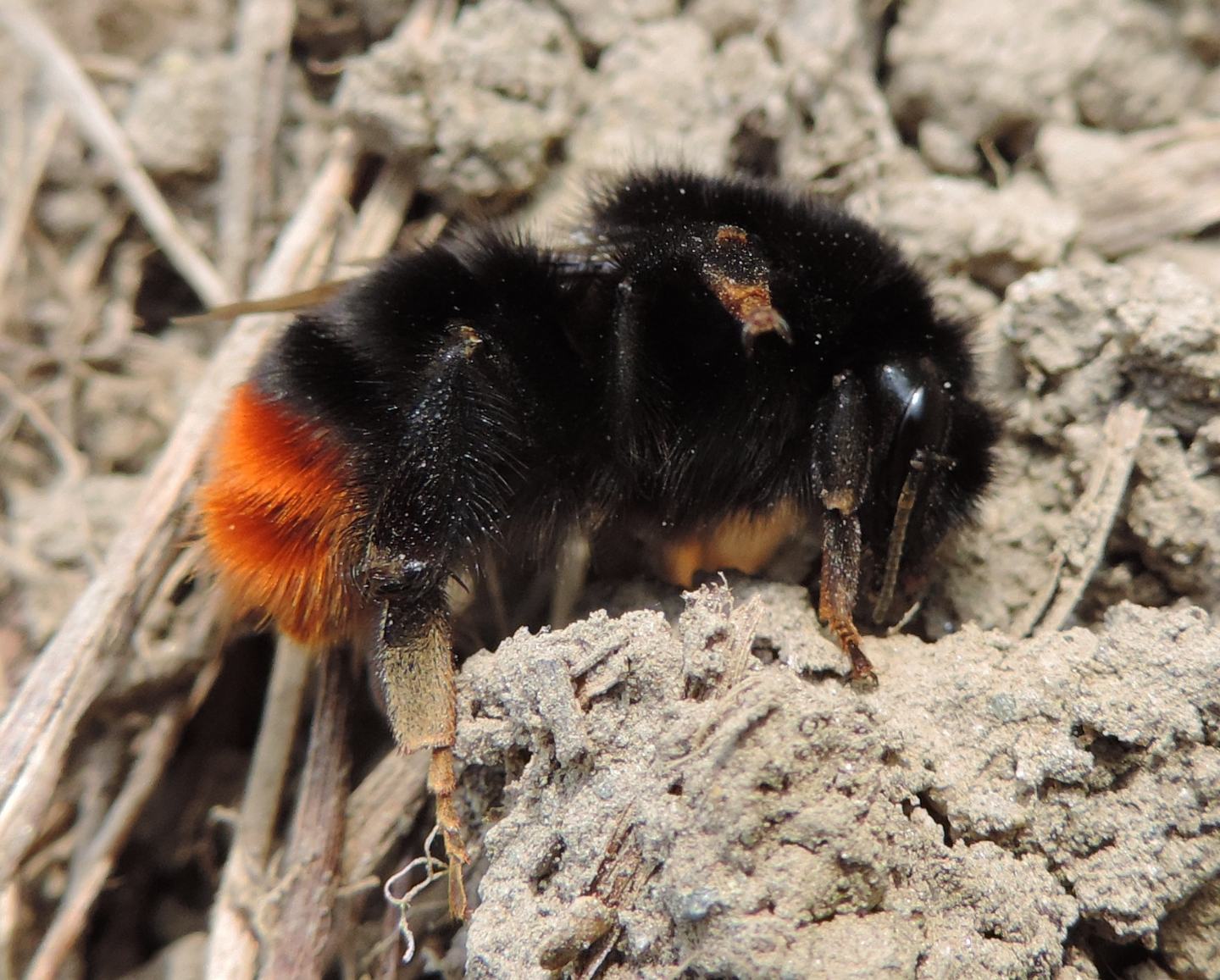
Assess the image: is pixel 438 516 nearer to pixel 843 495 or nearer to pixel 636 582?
pixel 636 582

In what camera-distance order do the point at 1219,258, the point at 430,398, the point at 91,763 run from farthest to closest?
the point at 1219,258, the point at 91,763, the point at 430,398

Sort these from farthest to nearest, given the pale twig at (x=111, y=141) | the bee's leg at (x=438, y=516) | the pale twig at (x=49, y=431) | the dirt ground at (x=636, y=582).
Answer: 1. the pale twig at (x=111, y=141)
2. the pale twig at (x=49, y=431)
3. the bee's leg at (x=438, y=516)
4. the dirt ground at (x=636, y=582)

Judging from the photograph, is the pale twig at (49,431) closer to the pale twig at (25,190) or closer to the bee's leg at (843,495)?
the pale twig at (25,190)

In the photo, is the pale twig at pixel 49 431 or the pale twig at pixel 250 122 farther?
the pale twig at pixel 250 122

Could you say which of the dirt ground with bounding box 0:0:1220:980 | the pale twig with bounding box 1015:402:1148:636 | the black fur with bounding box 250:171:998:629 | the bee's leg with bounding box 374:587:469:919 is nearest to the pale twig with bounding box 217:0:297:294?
the dirt ground with bounding box 0:0:1220:980

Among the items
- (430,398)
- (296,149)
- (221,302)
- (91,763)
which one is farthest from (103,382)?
(430,398)

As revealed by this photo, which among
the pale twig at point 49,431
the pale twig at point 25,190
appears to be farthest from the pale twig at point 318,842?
the pale twig at point 25,190

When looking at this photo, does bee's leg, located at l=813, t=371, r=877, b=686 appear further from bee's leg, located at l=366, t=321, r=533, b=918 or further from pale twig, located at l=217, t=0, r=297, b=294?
pale twig, located at l=217, t=0, r=297, b=294

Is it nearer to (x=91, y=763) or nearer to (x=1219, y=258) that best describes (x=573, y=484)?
(x=91, y=763)
